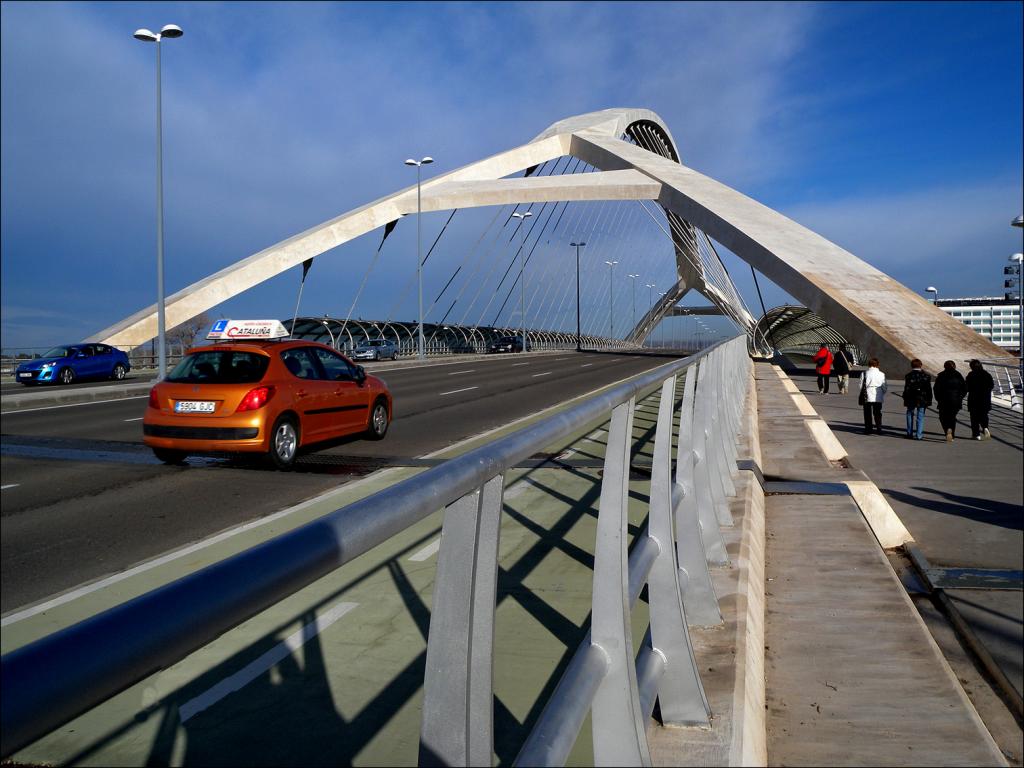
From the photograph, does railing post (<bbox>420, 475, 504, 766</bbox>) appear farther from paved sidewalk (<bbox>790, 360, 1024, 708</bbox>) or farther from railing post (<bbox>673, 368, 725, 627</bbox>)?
paved sidewalk (<bbox>790, 360, 1024, 708</bbox>)

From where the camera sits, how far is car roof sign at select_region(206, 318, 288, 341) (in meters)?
13.2

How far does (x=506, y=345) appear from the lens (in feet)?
221

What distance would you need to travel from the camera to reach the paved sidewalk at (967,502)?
31.8ft

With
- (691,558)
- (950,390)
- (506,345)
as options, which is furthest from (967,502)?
(506,345)

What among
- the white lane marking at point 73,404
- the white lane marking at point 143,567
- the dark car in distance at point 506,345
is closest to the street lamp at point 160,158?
the white lane marking at point 73,404

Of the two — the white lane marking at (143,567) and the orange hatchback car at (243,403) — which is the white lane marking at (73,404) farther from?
the white lane marking at (143,567)

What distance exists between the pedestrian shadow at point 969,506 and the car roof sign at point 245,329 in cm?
1070

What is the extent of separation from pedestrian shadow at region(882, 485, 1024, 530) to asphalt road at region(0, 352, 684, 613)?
694 centimetres

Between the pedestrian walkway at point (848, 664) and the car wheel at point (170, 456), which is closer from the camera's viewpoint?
the pedestrian walkway at point (848, 664)

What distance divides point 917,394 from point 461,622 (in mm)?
17913

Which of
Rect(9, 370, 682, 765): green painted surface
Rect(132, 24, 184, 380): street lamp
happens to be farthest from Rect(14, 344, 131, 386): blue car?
Rect(9, 370, 682, 765): green painted surface

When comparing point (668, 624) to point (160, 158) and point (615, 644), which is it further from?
point (160, 158)

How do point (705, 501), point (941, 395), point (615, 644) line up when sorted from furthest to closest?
point (941, 395), point (705, 501), point (615, 644)

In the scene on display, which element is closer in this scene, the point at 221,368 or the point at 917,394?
the point at 221,368
